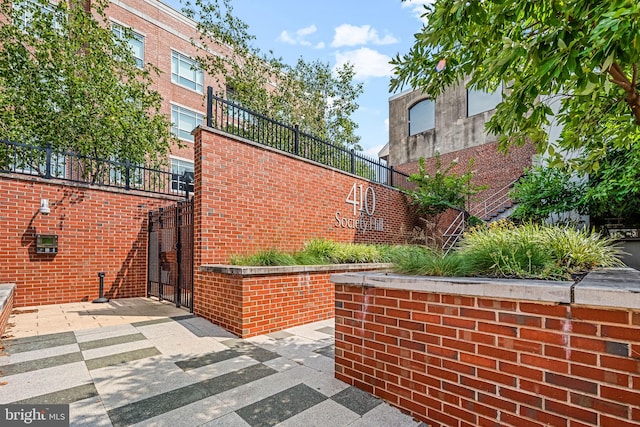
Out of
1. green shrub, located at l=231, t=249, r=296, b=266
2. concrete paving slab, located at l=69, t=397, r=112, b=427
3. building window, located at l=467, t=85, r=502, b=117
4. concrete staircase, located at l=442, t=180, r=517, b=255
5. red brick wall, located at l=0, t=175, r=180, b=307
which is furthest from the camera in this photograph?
building window, located at l=467, t=85, r=502, b=117

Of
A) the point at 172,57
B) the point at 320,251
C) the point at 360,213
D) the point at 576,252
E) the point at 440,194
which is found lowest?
the point at 320,251

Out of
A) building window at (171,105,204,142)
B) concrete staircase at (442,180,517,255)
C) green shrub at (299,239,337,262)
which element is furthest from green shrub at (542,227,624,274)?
building window at (171,105,204,142)

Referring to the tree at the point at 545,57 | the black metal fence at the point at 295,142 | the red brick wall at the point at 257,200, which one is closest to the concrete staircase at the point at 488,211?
the black metal fence at the point at 295,142

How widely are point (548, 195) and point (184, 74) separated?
62.1 feet

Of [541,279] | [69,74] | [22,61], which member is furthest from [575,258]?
[22,61]

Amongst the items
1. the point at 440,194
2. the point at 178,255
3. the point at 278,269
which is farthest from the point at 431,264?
the point at 440,194

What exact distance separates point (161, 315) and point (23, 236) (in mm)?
3303

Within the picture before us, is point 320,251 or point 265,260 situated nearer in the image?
point 265,260

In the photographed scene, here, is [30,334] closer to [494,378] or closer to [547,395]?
[494,378]

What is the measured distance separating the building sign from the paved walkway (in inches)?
166

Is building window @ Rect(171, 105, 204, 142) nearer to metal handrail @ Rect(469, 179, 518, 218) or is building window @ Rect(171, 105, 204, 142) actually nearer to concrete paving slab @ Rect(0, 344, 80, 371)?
concrete paving slab @ Rect(0, 344, 80, 371)

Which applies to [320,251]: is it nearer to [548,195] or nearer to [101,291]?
[101,291]

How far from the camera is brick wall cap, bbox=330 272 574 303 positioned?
1.74m

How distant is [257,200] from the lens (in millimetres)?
6109
